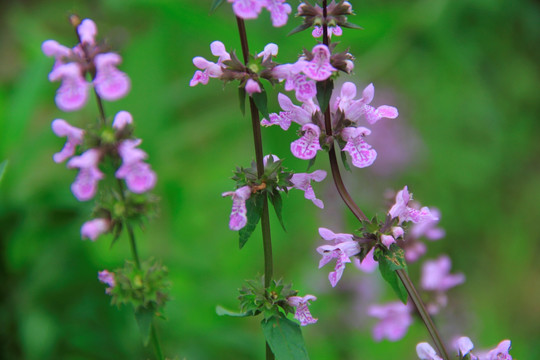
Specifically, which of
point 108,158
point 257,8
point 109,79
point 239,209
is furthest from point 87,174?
point 257,8

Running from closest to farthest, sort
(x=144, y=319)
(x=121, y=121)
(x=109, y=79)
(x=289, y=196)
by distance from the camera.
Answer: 1. (x=109, y=79)
2. (x=121, y=121)
3. (x=144, y=319)
4. (x=289, y=196)

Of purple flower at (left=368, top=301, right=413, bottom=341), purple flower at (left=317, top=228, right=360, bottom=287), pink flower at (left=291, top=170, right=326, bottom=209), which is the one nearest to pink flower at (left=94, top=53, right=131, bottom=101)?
pink flower at (left=291, top=170, right=326, bottom=209)

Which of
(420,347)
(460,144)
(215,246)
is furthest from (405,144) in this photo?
(420,347)

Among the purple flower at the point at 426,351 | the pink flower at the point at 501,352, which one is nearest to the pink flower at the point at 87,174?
the purple flower at the point at 426,351

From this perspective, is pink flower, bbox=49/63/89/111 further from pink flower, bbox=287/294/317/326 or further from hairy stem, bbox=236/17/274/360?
pink flower, bbox=287/294/317/326

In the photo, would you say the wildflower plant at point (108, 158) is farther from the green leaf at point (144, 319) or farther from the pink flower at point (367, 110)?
the pink flower at point (367, 110)

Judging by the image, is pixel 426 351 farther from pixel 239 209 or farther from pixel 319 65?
pixel 319 65
